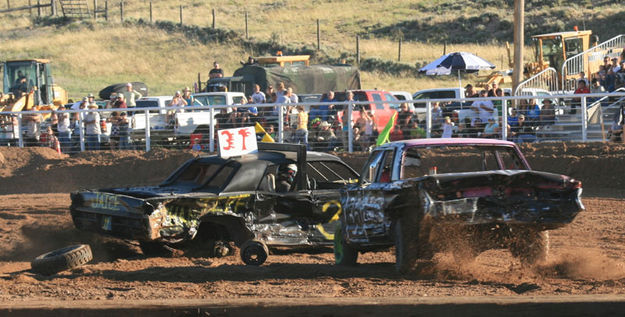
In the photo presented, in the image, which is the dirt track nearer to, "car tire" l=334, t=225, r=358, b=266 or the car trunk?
"car tire" l=334, t=225, r=358, b=266

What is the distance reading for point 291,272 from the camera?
877 centimetres

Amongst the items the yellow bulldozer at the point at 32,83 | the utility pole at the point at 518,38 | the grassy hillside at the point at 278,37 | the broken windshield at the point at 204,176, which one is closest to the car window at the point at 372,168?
the broken windshield at the point at 204,176

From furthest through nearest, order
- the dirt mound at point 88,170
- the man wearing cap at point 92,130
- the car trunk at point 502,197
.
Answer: the man wearing cap at point 92,130
the dirt mound at point 88,170
the car trunk at point 502,197

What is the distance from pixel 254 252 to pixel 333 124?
34.0 feet

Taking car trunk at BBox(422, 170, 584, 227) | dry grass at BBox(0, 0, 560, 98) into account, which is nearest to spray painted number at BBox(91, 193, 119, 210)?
car trunk at BBox(422, 170, 584, 227)

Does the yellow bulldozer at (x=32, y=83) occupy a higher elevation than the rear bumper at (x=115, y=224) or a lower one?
higher

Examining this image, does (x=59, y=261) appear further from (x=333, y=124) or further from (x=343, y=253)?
(x=333, y=124)

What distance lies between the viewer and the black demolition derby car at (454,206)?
7672 millimetres

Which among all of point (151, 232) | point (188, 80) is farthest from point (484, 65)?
point (188, 80)

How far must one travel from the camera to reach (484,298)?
6.18 m

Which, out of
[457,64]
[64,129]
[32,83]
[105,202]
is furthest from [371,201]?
[32,83]

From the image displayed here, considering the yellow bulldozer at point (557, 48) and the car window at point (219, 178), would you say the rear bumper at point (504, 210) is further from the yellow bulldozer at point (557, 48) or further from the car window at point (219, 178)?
the yellow bulldozer at point (557, 48)

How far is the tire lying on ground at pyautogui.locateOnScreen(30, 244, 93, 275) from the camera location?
30.3 feet

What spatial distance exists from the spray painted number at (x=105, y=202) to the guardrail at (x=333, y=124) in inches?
344
